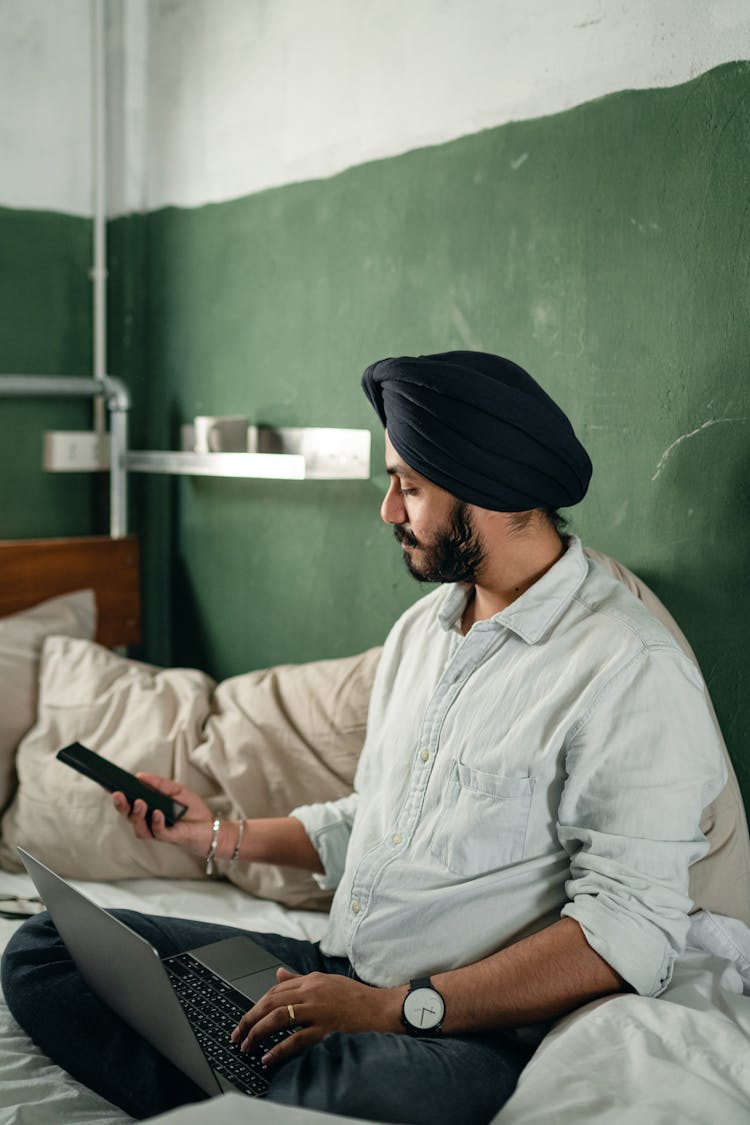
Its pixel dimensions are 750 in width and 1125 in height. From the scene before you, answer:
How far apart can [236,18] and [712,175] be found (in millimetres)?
1336

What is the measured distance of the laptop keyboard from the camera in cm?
116

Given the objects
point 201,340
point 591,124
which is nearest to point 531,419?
point 591,124

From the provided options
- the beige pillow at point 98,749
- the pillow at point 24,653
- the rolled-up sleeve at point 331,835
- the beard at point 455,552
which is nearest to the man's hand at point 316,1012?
the rolled-up sleeve at point 331,835

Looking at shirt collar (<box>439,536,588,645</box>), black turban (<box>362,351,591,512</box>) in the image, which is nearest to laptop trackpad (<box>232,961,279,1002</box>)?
shirt collar (<box>439,536,588,645</box>)

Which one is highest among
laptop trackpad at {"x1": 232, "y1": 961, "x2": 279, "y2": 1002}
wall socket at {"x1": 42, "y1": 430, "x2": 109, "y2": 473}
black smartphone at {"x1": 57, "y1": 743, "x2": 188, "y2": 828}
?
wall socket at {"x1": 42, "y1": 430, "x2": 109, "y2": 473}

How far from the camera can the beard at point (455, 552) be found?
53.4 inches

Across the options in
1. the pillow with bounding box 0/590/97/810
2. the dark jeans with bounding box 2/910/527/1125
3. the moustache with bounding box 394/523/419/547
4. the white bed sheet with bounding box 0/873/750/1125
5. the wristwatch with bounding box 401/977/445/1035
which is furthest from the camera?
the pillow with bounding box 0/590/97/810

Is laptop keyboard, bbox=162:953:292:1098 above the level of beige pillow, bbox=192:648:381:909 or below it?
below

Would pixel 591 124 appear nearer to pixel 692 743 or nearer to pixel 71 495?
pixel 692 743

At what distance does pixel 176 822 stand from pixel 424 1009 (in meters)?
0.53

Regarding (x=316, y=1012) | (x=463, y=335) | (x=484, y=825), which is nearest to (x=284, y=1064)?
(x=316, y=1012)

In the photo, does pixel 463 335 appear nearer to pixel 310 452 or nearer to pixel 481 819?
pixel 310 452

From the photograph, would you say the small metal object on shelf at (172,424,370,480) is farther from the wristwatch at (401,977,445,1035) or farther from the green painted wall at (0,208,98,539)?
the wristwatch at (401,977,445,1035)

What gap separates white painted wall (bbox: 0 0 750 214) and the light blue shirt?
786 millimetres
